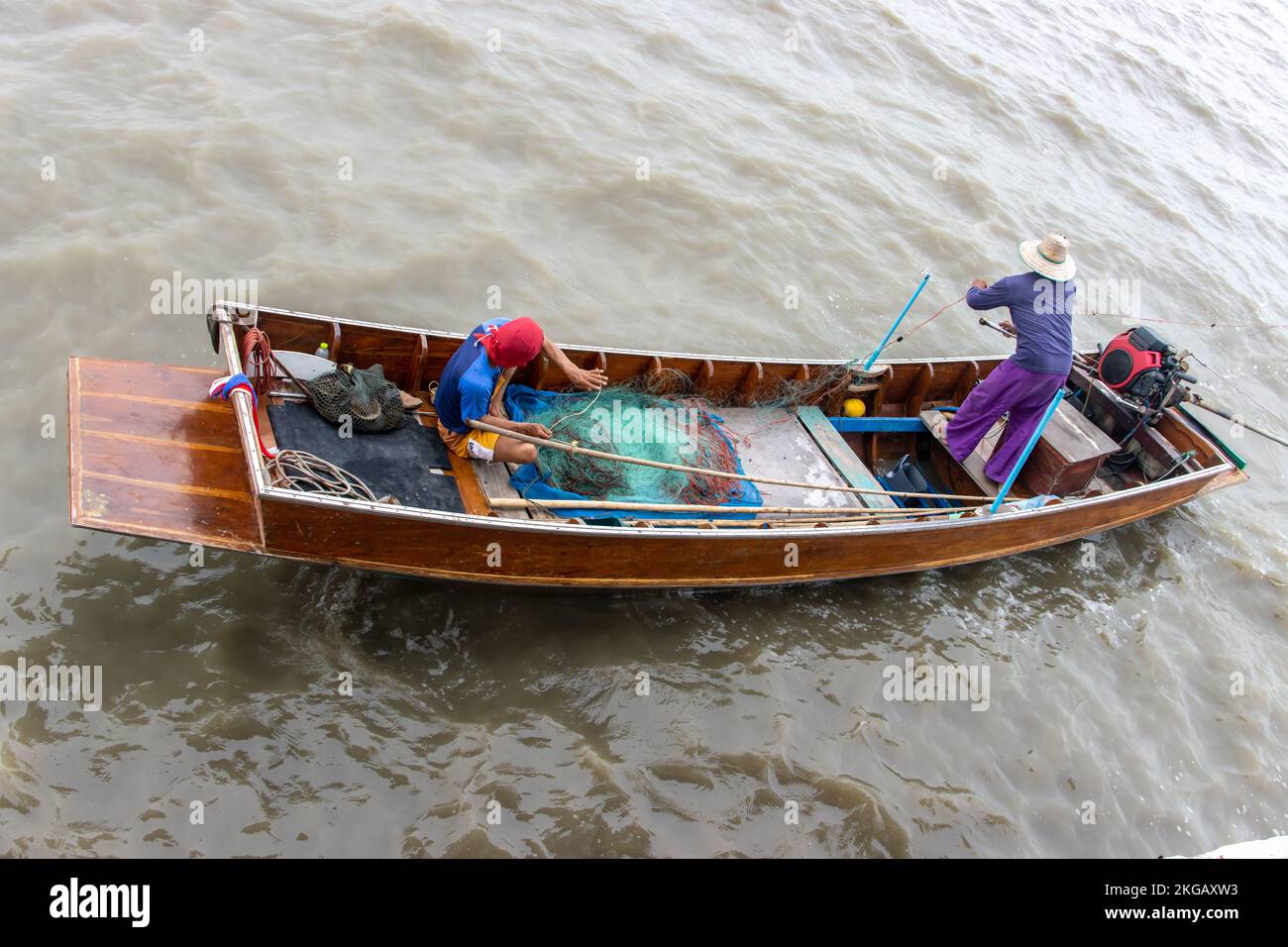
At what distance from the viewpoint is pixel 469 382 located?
6336mm

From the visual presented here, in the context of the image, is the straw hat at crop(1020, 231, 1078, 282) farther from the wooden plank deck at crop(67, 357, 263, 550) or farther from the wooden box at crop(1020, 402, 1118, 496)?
the wooden plank deck at crop(67, 357, 263, 550)

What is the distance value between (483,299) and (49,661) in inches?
209

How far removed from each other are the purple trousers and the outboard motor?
1.38m

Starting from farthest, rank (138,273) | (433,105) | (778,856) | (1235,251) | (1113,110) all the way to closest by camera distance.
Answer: (1113,110) → (1235,251) → (433,105) → (138,273) → (778,856)

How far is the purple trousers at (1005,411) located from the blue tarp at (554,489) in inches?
91.8

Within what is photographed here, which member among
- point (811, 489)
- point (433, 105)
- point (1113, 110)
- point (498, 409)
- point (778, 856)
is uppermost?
point (1113, 110)

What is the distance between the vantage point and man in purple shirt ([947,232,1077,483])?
25.7ft

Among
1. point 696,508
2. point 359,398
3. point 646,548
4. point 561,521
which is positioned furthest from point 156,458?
point 696,508

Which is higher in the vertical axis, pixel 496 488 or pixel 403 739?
pixel 496 488

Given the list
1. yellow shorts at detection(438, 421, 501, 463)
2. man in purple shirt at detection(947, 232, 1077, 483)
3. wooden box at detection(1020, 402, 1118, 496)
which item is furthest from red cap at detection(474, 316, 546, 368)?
wooden box at detection(1020, 402, 1118, 496)

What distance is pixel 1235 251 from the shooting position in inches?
549

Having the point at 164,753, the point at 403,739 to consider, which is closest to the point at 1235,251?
the point at 403,739

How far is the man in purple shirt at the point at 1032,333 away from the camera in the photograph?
783cm

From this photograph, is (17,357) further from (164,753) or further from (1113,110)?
(1113,110)
